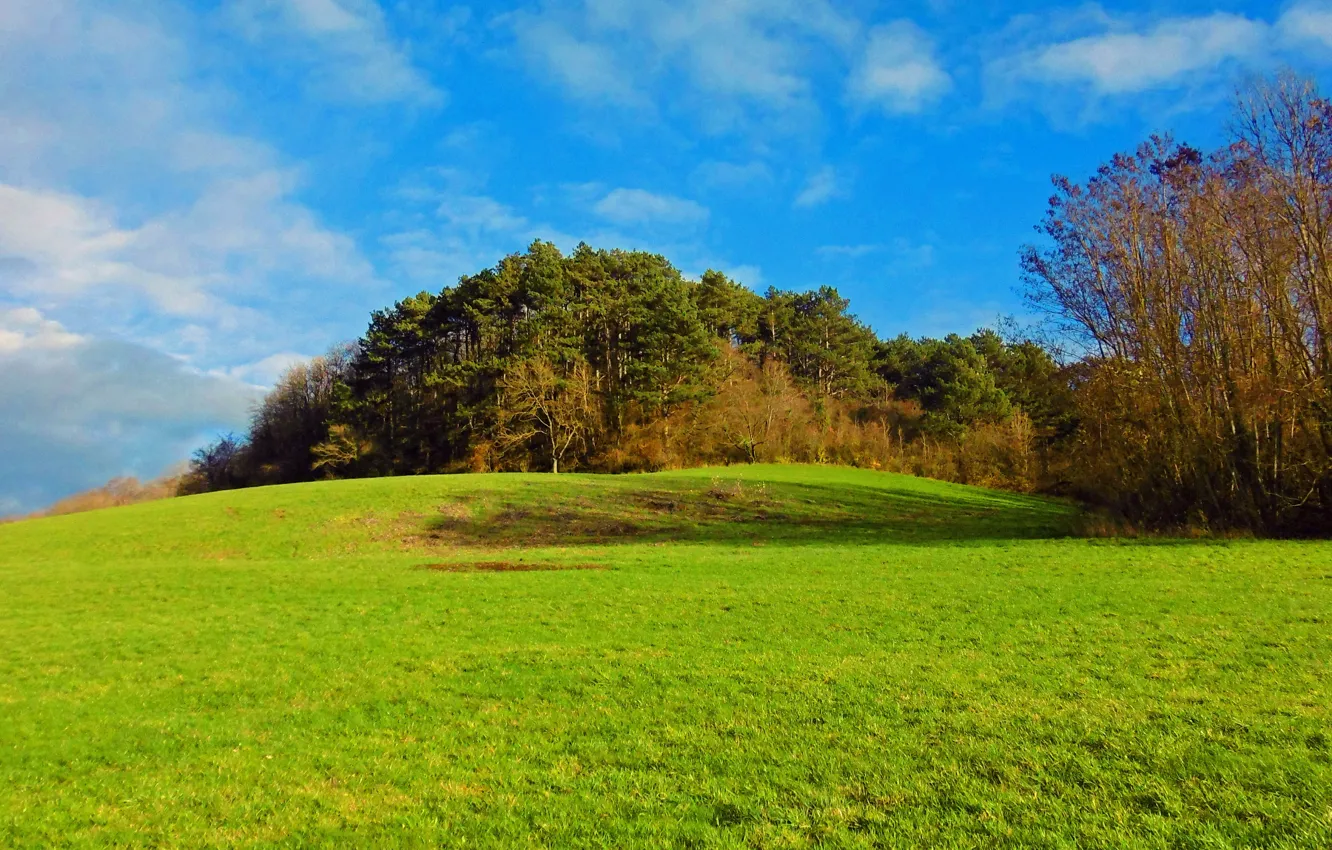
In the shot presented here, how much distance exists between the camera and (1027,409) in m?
66.7

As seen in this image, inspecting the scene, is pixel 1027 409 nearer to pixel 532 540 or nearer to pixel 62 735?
pixel 532 540

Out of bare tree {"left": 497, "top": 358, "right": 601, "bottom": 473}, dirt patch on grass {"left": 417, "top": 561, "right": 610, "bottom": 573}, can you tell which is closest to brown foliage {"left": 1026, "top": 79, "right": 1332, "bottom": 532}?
dirt patch on grass {"left": 417, "top": 561, "right": 610, "bottom": 573}

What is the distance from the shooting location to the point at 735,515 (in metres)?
35.3

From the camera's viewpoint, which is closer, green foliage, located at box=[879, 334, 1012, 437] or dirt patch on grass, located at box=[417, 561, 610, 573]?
dirt patch on grass, located at box=[417, 561, 610, 573]

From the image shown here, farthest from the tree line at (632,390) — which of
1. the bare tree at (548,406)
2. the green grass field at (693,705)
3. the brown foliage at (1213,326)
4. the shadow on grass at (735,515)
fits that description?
the green grass field at (693,705)

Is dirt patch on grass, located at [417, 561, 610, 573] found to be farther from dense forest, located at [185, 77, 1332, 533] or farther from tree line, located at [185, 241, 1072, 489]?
tree line, located at [185, 241, 1072, 489]

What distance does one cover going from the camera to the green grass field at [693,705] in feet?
16.0

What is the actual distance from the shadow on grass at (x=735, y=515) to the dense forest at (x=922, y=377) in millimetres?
5483

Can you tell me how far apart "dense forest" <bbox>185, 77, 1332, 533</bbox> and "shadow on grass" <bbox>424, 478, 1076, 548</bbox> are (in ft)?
18.0

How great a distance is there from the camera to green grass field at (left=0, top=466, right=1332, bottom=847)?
4.88 m

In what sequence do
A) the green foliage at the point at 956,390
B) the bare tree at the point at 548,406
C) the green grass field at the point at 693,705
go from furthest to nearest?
1. the green foliage at the point at 956,390
2. the bare tree at the point at 548,406
3. the green grass field at the point at 693,705

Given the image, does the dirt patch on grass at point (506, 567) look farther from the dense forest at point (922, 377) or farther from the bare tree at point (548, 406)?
the bare tree at point (548, 406)

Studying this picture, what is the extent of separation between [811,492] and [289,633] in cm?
3236

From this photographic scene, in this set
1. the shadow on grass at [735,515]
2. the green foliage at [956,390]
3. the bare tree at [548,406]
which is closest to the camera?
the shadow on grass at [735,515]
